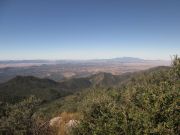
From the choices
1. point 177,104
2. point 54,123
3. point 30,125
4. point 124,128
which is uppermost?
point 177,104

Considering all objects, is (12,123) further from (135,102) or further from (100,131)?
(135,102)

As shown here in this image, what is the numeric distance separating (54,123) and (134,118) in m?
25.0

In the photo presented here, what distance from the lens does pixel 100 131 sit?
26906mm

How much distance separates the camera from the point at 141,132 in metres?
25.0

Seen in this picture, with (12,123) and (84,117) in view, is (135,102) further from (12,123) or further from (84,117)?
(12,123)

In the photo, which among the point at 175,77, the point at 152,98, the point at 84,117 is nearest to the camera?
the point at 152,98

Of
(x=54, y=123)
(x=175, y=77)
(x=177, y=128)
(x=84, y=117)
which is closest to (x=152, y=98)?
(x=177, y=128)

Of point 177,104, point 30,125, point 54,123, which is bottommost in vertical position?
point 54,123

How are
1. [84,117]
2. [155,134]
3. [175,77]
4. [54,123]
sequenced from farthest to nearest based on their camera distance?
[175,77] < [54,123] < [84,117] < [155,134]

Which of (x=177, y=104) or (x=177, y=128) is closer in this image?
(x=177, y=128)

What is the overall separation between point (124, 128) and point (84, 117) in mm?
8633

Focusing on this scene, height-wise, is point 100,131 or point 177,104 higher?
point 177,104

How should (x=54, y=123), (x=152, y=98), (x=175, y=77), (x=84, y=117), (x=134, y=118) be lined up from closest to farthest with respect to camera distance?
(x=134, y=118) → (x=152, y=98) → (x=84, y=117) → (x=54, y=123) → (x=175, y=77)

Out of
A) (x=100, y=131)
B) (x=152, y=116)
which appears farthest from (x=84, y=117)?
(x=152, y=116)
